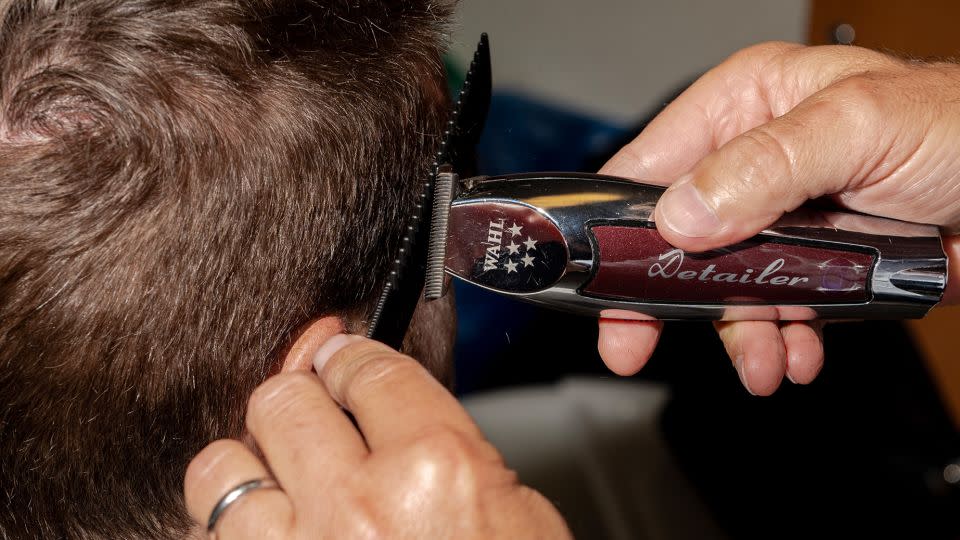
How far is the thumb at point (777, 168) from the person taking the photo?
57 centimetres

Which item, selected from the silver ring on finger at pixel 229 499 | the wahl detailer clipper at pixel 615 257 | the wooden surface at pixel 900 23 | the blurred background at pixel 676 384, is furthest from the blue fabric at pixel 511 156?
the silver ring on finger at pixel 229 499

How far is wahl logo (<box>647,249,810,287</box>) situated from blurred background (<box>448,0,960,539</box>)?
0.69 metres

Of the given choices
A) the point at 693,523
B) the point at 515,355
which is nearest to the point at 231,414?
the point at 515,355

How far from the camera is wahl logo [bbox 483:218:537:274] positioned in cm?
56

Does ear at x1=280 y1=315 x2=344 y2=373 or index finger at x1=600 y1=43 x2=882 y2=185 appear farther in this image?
index finger at x1=600 y1=43 x2=882 y2=185

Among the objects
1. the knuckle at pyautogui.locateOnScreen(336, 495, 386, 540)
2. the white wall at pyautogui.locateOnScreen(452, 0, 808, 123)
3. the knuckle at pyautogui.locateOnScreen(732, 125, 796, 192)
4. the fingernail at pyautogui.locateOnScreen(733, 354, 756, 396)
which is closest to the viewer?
the knuckle at pyautogui.locateOnScreen(336, 495, 386, 540)

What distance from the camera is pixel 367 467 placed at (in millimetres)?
481

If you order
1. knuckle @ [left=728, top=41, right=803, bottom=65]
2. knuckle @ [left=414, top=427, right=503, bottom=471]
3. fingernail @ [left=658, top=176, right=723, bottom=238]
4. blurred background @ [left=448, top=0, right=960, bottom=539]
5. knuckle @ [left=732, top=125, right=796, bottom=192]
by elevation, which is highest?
knuckle @ [left=728, top=41, right=803, bottom=65]

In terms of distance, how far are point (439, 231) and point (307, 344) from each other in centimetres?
14

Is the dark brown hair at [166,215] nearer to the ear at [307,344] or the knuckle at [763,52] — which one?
the ear at [307,344]

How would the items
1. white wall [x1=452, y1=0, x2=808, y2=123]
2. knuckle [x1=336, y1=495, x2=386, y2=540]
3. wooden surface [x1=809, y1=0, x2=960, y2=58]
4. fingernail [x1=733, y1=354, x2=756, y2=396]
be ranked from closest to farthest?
knuckle [x1=336, y1=495, x2=386, y2=540] → fingernail [x1=733, y1=354, x2=756, y2=396] → wooden surface [x1=809, y1=0, x2=960, y2=58] → white wall [x1=452, y1=0, x2=808, y2=123]

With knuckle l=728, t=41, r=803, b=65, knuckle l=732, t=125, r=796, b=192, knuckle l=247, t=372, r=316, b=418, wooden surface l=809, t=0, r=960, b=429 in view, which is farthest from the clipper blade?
wooden surface l=809, t=0, r=960, b=429

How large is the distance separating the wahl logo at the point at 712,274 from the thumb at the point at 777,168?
0.7 inches

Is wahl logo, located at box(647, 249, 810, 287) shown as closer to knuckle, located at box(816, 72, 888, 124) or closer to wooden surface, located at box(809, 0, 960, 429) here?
knuckle, located at box(816, 72, 888, 124)
